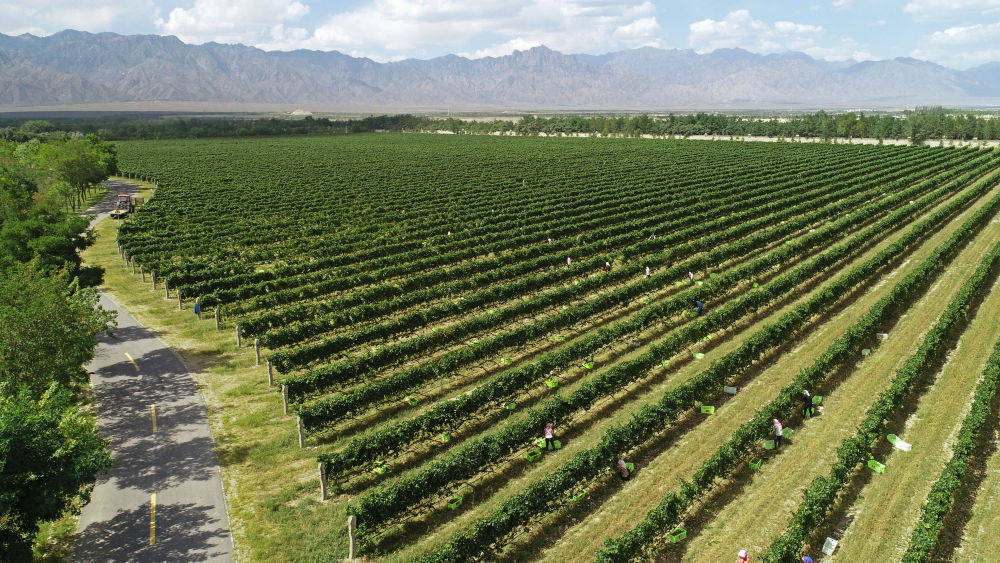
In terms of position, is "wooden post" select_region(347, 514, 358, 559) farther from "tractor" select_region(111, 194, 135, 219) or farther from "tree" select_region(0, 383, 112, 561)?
"tractor" select_region(111, 194, 135, 219)

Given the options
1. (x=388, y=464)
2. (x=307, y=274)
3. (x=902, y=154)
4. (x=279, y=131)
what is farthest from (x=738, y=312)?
(x=279, y=131)

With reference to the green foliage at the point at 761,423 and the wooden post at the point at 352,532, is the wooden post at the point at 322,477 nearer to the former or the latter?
the wooden post at the point at 352,532

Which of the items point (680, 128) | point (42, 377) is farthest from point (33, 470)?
point (680, 128)

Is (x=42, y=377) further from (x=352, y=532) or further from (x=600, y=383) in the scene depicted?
(x=600, y=383)

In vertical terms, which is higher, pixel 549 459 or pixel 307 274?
pixel 307 274

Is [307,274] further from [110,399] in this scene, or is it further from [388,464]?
[388,464]


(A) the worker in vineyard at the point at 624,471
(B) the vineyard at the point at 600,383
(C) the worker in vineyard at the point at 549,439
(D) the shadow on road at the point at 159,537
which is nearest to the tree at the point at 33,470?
(D) the shadow on road at the point at 159,537
